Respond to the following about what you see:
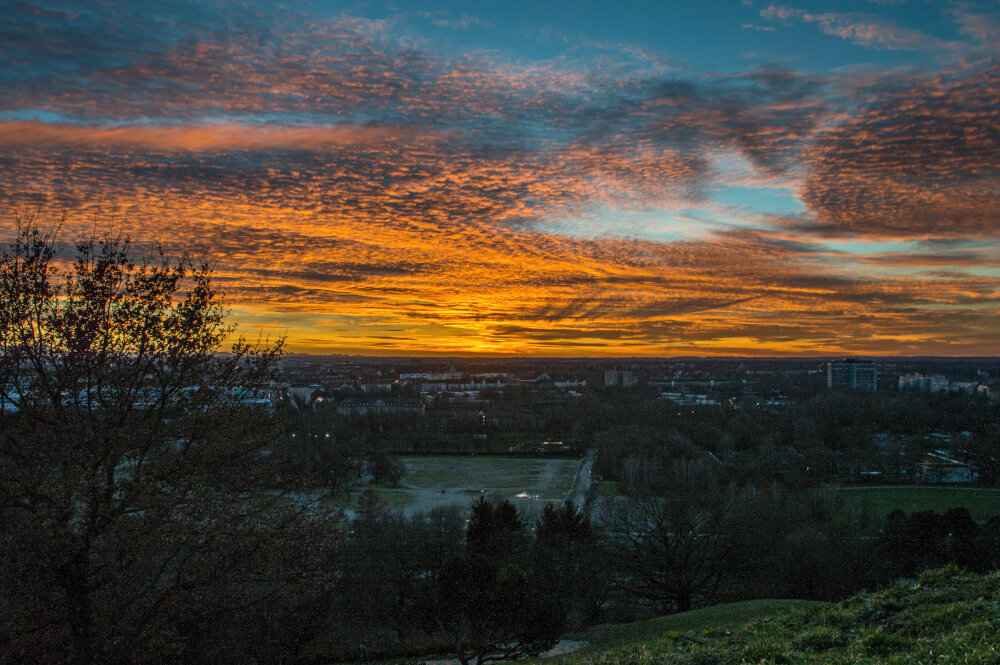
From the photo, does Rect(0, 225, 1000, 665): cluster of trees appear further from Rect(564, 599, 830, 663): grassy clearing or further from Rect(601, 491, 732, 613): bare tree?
Rect(601, 491, 732, 613): bare tree

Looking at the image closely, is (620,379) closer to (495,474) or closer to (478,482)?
(495,474)

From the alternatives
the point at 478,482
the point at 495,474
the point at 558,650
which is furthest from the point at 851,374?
the point at 558,650

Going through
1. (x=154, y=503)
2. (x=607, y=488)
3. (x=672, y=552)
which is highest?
(x=154, y=503)

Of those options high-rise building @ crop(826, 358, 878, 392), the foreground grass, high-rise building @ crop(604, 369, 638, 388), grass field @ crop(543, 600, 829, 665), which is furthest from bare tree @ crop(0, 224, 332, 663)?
high-rise building @ crop(826, 358, 878, 392)

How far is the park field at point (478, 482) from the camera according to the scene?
39803mm

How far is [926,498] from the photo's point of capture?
40094 mm

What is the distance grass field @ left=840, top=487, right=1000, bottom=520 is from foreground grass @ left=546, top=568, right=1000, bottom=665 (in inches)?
1178

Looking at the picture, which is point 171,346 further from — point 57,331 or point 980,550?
point 980,550

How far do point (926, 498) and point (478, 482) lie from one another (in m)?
28.1

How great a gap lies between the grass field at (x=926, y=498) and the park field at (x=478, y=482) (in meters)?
17.9

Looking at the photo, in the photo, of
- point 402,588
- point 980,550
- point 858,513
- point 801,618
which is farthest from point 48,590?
point 858,513

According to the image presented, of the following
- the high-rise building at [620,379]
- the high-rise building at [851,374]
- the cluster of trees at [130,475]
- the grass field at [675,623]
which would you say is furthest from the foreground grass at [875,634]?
the high-rise building at [851,374]

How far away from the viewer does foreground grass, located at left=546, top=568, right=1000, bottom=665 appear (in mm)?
6520

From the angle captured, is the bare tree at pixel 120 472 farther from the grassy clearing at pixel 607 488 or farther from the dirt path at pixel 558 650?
the grassy clearing at pixel 607 488
